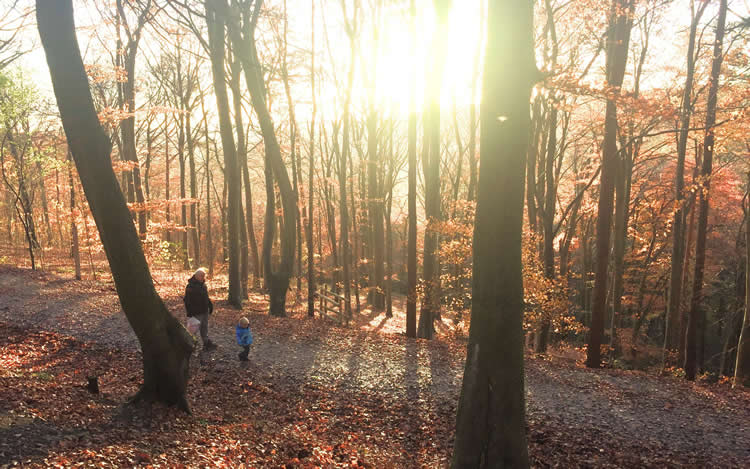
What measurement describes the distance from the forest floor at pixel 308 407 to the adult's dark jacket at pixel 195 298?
1078 millimetres

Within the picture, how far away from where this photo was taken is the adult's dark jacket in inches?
325

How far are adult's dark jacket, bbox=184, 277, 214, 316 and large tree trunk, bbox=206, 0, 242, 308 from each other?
5.73 meters

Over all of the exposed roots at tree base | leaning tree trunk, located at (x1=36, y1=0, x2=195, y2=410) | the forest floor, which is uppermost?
leaning tree trunk, located at (x1=36, y1=0, x2=195, y2=410)

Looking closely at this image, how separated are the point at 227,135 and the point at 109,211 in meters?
9.75

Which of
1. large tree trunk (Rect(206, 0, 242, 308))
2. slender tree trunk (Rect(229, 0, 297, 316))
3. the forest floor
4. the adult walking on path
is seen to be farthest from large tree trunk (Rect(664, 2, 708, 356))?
large tree trunk (Rect(206, 0, 242, 308))

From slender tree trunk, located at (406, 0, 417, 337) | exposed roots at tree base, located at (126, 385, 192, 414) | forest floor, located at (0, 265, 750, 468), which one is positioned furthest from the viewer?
slender tree trunk, located at (406, 0, 417, 337)

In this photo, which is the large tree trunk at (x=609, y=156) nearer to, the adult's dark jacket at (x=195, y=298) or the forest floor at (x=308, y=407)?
the forest floor at (x=308, y=407)

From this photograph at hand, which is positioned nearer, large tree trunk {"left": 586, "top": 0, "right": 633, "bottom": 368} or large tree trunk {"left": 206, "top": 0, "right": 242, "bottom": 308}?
large tree trunk {"left": 586, "top": 0, "right": 633, "bottom": 368}

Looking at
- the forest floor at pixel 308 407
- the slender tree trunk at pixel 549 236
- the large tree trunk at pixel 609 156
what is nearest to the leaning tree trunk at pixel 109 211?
the forest floor at pixel 308 407

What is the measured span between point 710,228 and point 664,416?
48.4 ft

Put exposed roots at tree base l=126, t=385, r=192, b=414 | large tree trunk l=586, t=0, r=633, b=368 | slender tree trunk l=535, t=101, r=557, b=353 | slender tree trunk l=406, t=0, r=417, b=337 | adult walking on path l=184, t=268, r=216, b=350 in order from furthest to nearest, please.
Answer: slender tree trunk l=535, t=101, r=557, b=353 → slender tree trunk l=406, t=0, r=417, b=337 → large tree trunk l=586, t=0, r=633, b=368 → adult walking on path l=184, t=268, r=216, b=350 → exposed roots at tree base l=126, t=385, r=192, b=414

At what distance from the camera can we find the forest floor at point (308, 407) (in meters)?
4.61

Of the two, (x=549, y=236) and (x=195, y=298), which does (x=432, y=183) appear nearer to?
(x=549, y=236)

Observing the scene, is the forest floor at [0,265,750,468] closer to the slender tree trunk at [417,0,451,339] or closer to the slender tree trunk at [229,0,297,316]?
the slender tree trunk at [417,0,451,339]
